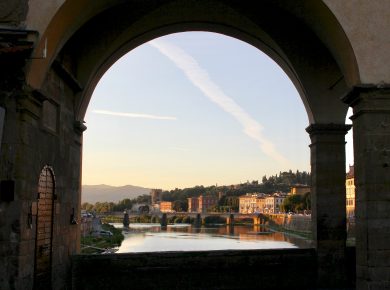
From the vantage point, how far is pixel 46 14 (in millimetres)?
6367

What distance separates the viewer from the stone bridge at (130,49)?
6160mm

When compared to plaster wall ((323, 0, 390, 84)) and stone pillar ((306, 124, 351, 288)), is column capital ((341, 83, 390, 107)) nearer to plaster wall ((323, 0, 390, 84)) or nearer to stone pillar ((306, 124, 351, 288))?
plaster wall ((323, 0, 390, 84))

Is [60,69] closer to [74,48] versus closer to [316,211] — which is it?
[74,48]

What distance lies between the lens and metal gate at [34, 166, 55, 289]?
7184 mm

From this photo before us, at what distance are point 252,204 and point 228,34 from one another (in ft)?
408

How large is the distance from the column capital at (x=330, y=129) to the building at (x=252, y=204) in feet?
391

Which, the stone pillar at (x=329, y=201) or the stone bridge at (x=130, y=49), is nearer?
the stone bridge at (x=130, y=49)

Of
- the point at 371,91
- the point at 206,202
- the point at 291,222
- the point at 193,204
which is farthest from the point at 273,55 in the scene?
the point at 193,204

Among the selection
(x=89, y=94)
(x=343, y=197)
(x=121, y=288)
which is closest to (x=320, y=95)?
(x=343, y=197)

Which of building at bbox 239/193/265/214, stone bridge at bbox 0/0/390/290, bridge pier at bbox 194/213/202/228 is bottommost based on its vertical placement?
bridge pier at bbox 194/213/202/228

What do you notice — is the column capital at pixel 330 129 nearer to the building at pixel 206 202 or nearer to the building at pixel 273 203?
the building at pixel 273 203

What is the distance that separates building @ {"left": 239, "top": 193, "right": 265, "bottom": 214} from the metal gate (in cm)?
12138

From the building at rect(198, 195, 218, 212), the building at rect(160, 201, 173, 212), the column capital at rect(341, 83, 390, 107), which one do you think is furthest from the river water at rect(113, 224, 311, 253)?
the building at rect(160, 201, 173, 212)

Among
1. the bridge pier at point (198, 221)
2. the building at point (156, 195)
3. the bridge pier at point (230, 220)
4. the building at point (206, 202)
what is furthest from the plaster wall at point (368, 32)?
the building at point (156, 195)
